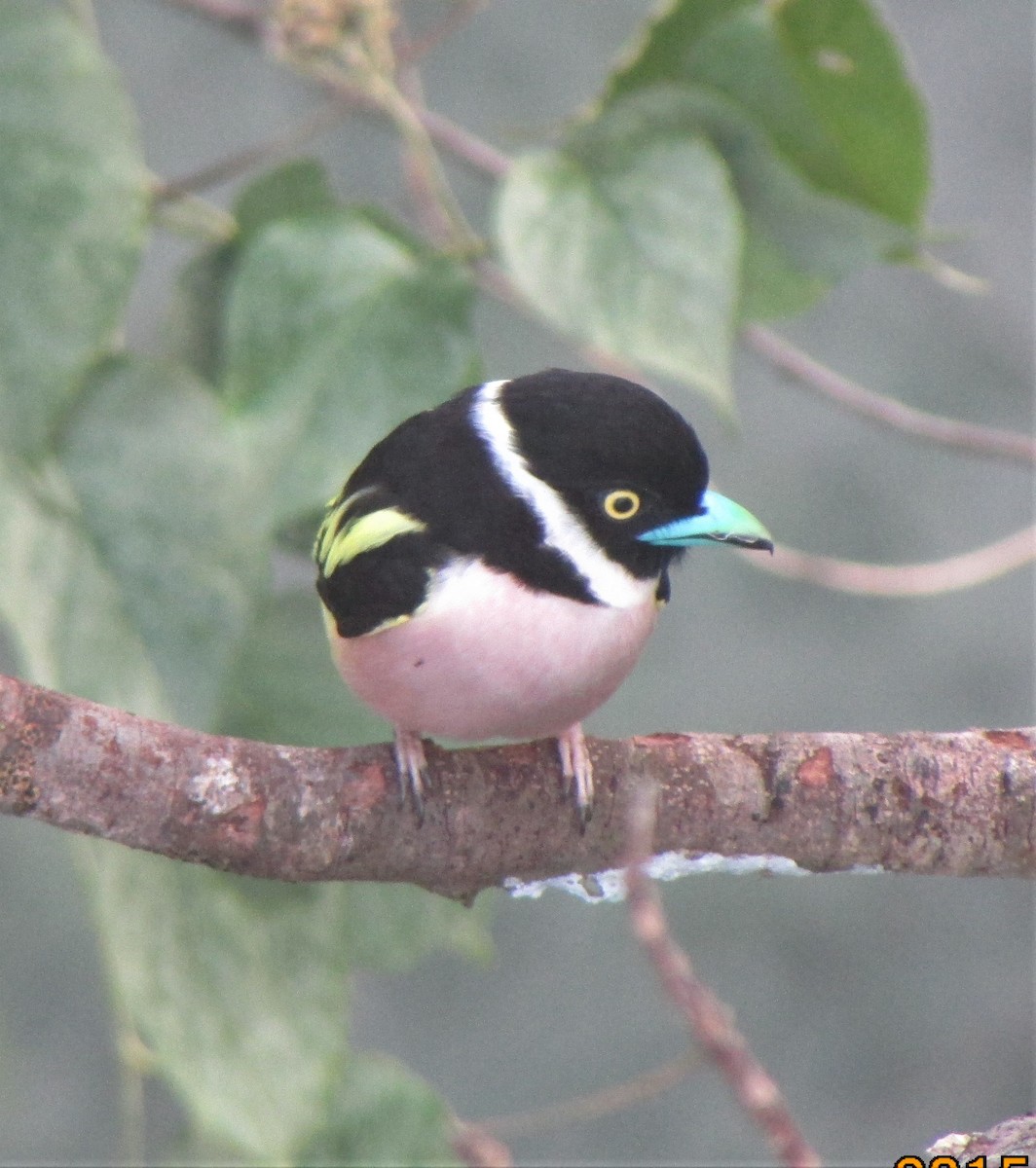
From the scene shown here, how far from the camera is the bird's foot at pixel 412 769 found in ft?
3.46

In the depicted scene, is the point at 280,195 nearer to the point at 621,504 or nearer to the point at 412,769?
the point at 621,504

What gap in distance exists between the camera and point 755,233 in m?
1.50

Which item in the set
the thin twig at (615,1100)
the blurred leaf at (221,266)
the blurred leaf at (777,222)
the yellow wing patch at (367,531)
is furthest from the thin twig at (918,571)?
the yellow wing patch at (367,531)

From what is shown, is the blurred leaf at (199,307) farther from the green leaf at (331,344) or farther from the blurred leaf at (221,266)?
the green leaf at (331,344)

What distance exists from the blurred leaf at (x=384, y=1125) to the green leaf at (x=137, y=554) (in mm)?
372

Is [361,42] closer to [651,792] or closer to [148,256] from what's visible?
[651,792]

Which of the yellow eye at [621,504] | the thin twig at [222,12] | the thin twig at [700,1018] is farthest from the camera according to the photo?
the thin twig at [222,12]

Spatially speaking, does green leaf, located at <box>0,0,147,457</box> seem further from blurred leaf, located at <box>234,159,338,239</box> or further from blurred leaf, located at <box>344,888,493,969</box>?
blurred leaf, located at <box>344,888,493,969</box>

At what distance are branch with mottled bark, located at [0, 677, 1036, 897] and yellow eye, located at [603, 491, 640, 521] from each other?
0.16 m

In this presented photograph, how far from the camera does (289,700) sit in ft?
4.65

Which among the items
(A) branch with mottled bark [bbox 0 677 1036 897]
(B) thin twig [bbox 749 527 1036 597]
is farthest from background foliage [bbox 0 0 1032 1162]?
(B) thin twig [bbox 749 527 1036 597]

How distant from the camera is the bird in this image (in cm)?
109

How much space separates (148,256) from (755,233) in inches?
54.1

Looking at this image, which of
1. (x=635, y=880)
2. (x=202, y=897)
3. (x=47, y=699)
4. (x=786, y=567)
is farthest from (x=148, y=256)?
(x=635, y=880)
